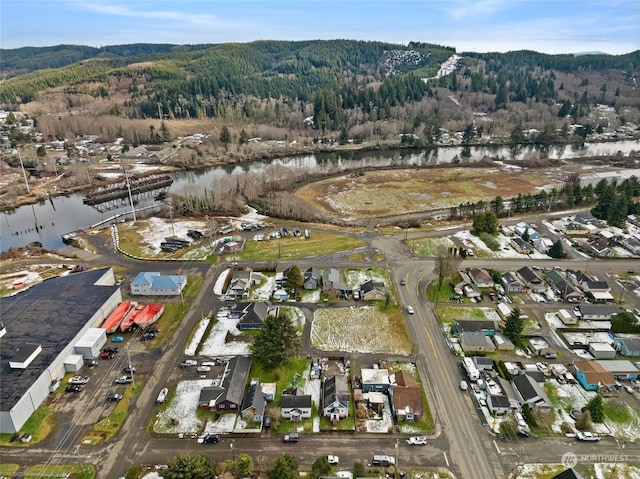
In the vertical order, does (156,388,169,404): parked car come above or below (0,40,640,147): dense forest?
below

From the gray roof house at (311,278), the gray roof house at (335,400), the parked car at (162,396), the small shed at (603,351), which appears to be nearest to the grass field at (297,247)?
the gray roof house at (311,278)

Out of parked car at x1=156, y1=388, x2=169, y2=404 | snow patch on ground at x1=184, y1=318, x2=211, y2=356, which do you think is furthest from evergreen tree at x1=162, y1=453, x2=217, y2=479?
snow patch on ground at x1=184, y1=318, x2=211, y2=356

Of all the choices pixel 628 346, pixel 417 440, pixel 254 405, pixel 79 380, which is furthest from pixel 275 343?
pixel 628 346

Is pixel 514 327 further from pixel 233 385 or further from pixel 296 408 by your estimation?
pixel 233 385

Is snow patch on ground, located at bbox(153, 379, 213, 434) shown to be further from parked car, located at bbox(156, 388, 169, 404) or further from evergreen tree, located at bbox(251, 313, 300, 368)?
evergreen tree, located at bbox(251, 313, 300, 368)

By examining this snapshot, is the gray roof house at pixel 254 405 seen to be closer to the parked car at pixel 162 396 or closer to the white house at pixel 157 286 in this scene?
the parked car at pixel 162 396
